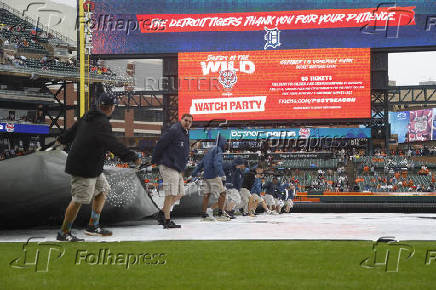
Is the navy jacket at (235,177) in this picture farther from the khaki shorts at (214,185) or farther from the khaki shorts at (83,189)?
the khaki shorts at (83,189)

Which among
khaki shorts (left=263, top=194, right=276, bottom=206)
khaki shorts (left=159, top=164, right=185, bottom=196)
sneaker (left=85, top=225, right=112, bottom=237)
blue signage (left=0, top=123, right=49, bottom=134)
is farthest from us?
blue signage (left=0, top=123, right=49, bottom=134)

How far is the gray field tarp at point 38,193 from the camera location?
7.75m

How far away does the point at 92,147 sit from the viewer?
22.1 ft

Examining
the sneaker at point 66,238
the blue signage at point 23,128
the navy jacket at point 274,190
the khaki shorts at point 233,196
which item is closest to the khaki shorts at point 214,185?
the khaki shorts at point 233,196

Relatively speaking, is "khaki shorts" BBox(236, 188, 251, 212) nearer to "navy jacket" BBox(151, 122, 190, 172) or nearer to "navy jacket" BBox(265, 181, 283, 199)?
"navy jacket" BBox(265, 181, 283, 199)

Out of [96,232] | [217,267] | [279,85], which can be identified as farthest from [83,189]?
[279,85]

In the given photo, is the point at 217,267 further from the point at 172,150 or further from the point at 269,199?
the point at 269,199

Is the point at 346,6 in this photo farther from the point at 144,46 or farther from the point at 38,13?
the point at 38,13

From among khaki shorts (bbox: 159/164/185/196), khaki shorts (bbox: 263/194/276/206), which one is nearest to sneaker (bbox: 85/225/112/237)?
khaki shorts (bbox: 159/164/185/196)

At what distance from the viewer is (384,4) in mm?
37375

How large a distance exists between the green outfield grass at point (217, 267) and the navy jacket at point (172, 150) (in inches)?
99.4

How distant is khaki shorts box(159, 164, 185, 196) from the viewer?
28.0 feet

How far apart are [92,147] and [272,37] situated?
104 feet

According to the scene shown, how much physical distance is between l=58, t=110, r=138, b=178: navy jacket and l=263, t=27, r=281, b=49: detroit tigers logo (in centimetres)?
3127
